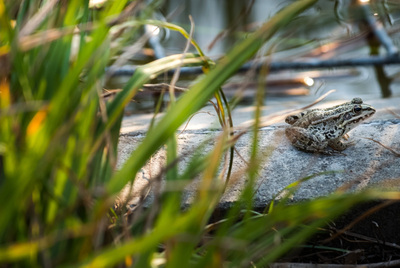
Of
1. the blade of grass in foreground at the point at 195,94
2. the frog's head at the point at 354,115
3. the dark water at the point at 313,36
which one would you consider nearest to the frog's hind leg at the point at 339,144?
the frog's head at the point at 354,115

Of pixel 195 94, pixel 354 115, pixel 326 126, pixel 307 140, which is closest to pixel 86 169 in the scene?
pixel 195 94

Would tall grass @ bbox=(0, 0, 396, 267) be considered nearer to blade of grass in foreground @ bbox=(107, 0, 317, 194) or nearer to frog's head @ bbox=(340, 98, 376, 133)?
blade of grass in foreground @ bbox=(107, 0, 317, 194)

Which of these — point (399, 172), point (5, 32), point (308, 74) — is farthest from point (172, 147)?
point (308, 74)

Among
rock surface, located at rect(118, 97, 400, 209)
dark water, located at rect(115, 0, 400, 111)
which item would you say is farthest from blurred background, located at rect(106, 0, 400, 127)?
rock surface, located at rect(118, 97, 400, 209)

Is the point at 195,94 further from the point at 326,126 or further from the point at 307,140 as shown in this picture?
the point at 326,126

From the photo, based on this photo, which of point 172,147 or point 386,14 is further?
point 386,14

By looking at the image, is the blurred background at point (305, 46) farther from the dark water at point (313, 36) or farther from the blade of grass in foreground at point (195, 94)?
the blade of grass in foreground at point (195, 94)

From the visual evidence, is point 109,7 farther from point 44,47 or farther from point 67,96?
point 67,96
